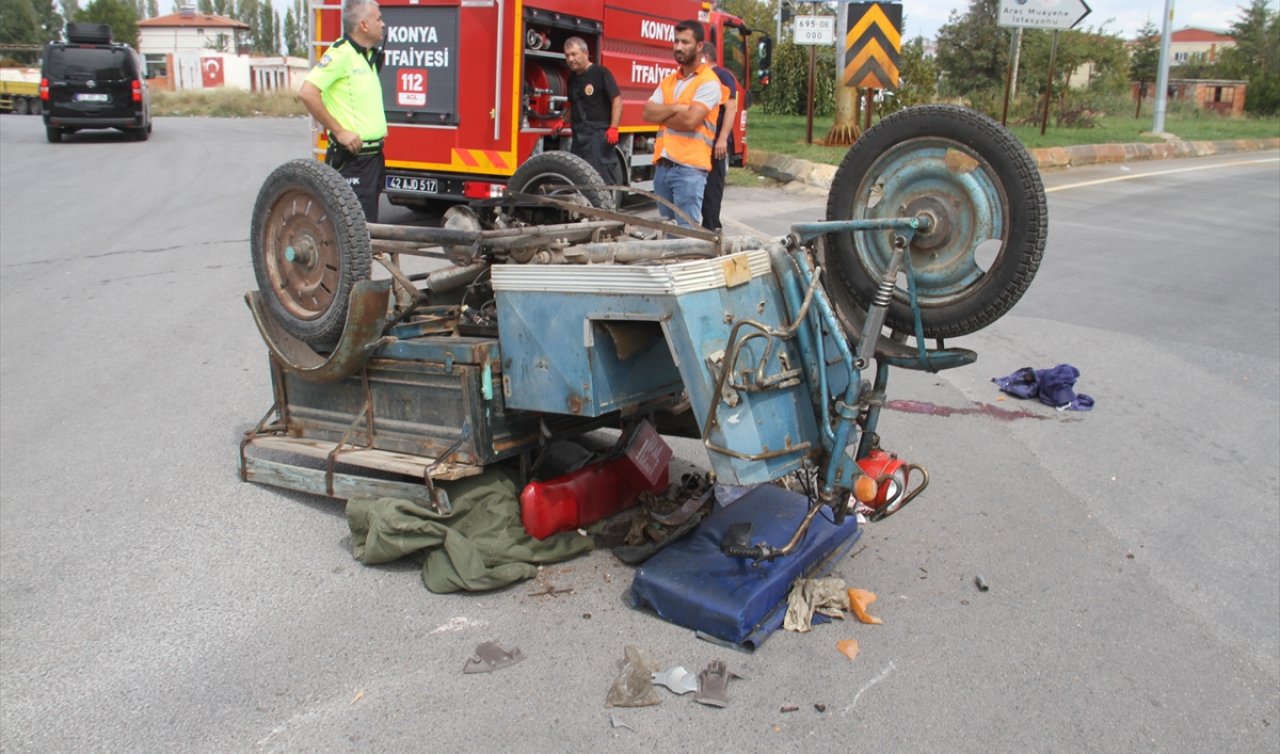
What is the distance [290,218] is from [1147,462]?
172 inches

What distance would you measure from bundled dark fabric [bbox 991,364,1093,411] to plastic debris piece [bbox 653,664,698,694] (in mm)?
3729

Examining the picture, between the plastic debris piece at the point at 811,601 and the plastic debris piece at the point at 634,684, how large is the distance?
553 millimetres

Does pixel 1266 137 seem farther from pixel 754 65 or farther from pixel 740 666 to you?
pixel 740 666

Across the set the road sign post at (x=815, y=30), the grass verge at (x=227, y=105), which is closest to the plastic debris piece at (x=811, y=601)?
the road sign post at (x=815, y=30)

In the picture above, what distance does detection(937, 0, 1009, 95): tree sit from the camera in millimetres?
33875

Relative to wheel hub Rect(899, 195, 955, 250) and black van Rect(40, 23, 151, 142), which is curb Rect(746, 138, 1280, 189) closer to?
wheel hub Rect(899, 195, 955, 250)

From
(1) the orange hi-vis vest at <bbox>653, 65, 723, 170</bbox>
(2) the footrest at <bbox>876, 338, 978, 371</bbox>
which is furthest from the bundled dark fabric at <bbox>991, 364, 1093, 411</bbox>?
(2) the footrest at <bbox>876, 338, 978, 371</bbox>

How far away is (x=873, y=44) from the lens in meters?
14.2

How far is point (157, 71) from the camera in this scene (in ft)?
233

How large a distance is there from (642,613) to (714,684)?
1.73 feet

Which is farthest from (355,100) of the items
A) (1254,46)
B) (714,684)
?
(1254,46)

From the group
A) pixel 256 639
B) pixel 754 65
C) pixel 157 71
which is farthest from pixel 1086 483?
pixel 157 71

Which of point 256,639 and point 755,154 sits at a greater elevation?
point 755,154

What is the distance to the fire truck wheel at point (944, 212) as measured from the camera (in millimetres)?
3512
